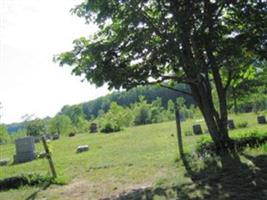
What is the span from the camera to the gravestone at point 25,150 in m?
20.1

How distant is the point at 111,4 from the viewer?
10.6 meters

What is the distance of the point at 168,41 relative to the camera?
1032 cm

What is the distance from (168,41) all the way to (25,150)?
12.7 metres

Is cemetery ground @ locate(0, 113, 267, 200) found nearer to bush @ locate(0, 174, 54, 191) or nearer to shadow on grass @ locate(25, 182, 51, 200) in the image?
shadow on grass @ locate(25, 182, 51, 200)

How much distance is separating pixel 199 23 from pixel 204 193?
4.98 meters

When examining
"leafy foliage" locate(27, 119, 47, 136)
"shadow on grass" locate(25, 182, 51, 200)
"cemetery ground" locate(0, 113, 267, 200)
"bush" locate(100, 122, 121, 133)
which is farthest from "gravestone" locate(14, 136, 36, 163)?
"leafy foliage" locate(27, 119, 47, 136)

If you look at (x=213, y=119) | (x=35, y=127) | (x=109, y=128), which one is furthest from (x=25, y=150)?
(x=35, y=127)

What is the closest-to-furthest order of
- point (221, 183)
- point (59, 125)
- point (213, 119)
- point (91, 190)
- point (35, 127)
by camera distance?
point (221, 183) → point (91, 190) → point (213, 119) → point (35, 127) → point (59, 125)

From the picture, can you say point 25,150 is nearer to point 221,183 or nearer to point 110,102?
point 221,183

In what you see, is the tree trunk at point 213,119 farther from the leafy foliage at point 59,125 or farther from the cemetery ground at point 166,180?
the leafy foliage at point 59,125

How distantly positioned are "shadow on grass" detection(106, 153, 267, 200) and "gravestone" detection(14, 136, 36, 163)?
11.5 meters

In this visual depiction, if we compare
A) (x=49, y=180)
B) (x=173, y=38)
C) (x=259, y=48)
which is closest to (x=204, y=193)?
(x=173, y=38)

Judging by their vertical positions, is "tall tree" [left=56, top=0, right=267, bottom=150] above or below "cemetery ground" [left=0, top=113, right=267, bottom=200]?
above

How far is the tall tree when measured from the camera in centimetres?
1043
